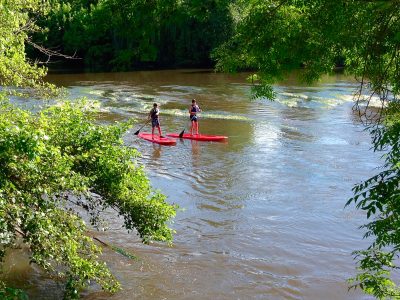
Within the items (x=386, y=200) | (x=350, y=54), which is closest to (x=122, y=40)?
(x=350, y=54)

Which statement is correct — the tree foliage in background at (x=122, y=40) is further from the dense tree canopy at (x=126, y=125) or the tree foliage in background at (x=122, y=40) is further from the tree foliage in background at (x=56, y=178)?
the dense tree canopy at (x=126, y=125)

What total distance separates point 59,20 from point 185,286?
55.4 metres

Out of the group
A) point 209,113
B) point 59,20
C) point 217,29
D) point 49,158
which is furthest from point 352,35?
point 59,20

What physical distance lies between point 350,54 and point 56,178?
4.19 meters

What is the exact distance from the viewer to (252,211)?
1377 centimetres

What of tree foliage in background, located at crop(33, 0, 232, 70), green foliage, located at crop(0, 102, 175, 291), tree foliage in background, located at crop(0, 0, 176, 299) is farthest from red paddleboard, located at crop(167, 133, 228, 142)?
tree foliage in background, located at crop(33, 0, 232, 70)

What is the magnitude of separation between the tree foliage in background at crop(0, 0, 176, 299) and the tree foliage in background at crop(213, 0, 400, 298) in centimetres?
256

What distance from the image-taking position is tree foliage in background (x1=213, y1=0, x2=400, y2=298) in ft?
16.6

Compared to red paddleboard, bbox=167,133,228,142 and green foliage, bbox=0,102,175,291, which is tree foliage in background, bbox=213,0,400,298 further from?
red paddleboard, bbox=167,133,228,142

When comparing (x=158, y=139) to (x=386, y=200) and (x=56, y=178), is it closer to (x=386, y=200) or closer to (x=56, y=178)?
(x=56, y=178)

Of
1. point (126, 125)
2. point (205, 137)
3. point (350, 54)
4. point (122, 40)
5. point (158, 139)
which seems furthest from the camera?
point (122, 40)

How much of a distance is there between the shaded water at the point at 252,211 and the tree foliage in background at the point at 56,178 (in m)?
1.98

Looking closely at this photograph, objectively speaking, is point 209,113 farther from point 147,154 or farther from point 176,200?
point 176,200

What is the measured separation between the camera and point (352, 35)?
17.7 feet
